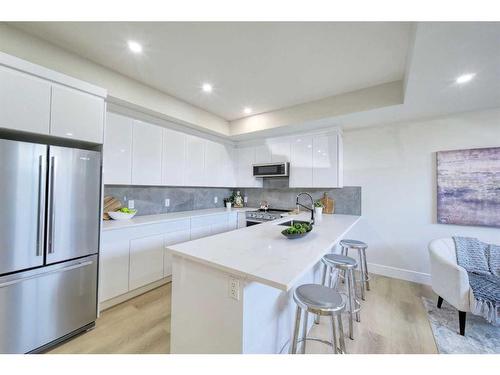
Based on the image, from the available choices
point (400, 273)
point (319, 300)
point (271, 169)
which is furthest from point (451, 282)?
point (271, 169)

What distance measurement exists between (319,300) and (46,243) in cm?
208

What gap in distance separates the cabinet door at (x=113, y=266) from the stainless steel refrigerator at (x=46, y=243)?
0.91 feet

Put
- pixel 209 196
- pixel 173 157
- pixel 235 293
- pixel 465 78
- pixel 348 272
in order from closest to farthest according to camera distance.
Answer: pixel 235 293
pixel 465 78
pixel 348 272
pixel 173 157
pixel 209 196

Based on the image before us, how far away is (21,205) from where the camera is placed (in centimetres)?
149

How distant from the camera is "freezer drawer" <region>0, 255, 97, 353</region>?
4.75 feet

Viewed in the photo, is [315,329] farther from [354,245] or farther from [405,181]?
[405,181]

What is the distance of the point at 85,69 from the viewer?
205 centimetres

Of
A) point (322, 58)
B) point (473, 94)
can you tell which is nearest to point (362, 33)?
point (322, 58)

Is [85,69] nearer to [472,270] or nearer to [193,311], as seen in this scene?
[193,311]

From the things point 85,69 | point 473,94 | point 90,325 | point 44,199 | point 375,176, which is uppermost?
point 85,69

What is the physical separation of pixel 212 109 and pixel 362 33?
2.26m

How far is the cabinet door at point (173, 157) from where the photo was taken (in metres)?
3.06

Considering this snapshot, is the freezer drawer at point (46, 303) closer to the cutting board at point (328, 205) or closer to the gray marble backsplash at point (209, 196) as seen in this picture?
the gray marble backsplash at point (209, 196)

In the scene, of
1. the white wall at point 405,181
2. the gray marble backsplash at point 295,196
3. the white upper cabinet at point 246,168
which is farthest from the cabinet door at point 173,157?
the white wall at point 405,181
